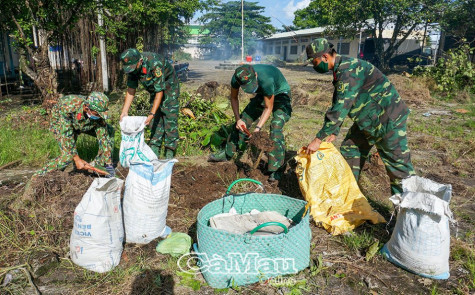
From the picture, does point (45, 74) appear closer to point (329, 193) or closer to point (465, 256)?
point (329, 193)

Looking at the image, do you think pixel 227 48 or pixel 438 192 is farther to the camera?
pixel 227 48

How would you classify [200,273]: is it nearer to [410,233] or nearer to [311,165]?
[311,165]

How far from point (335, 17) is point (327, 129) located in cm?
1740

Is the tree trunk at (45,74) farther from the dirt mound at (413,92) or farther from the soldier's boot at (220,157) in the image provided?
the dirt mound at (413,92)

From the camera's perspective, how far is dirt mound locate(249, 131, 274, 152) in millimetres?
3801

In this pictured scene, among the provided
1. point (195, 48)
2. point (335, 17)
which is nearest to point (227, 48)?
point (195, 48)

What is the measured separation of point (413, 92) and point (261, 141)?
859 centimetres

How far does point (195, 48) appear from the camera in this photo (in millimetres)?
50594

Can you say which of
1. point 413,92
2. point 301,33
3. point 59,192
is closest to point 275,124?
point 59,192

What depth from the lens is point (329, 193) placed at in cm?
319

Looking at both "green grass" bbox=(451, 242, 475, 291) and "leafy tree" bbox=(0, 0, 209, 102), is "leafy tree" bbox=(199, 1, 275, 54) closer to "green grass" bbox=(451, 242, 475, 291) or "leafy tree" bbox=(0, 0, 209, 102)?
"leafy tree" bbox=(0, 0, 209, 102)

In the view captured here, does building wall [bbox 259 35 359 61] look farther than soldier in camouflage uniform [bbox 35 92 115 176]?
Yes

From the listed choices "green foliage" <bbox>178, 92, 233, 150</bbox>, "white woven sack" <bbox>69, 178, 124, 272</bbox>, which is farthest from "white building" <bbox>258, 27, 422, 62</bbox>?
"white woven sack" <bbox>69, 178, 124, 272</bbox>

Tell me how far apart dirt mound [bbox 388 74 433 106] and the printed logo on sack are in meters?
9.13
